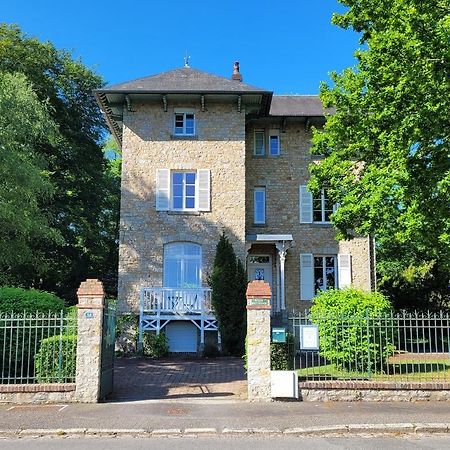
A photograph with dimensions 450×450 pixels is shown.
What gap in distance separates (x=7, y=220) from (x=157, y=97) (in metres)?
7.59

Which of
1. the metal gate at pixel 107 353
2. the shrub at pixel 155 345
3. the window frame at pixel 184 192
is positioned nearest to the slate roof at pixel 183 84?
the window frame at pixel 184 192

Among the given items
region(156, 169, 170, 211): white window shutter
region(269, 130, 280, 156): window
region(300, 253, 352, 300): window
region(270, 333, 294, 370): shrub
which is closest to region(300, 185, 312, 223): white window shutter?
region(300, 253, 352, 300): window

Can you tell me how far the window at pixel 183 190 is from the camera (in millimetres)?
21641

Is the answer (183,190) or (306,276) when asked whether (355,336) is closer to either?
(306,276)

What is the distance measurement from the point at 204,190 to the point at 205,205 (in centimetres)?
61

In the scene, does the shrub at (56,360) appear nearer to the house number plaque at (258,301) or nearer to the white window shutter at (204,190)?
Answer: the house number plaque at (258,301)

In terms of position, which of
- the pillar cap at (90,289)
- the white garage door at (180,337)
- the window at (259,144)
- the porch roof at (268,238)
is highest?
the window at (259,144)

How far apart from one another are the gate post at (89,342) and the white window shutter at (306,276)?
Answer: 12883 mm

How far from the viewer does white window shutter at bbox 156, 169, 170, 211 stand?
21.4 m

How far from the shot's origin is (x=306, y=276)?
2261 centimetres

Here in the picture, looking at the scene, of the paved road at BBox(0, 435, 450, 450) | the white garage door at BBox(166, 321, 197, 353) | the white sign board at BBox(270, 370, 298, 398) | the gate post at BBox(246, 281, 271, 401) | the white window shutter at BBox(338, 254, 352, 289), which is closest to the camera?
the paved road at BBox(0, 435, 450, 450)

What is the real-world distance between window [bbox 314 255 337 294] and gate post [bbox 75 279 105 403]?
13365 mm

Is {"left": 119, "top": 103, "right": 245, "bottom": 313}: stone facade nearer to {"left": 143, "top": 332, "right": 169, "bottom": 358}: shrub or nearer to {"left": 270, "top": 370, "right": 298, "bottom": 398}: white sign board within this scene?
{"left": 143, "top": 332, "right": 169, "bottom": 358}: shrub

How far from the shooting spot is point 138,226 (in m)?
21.3
